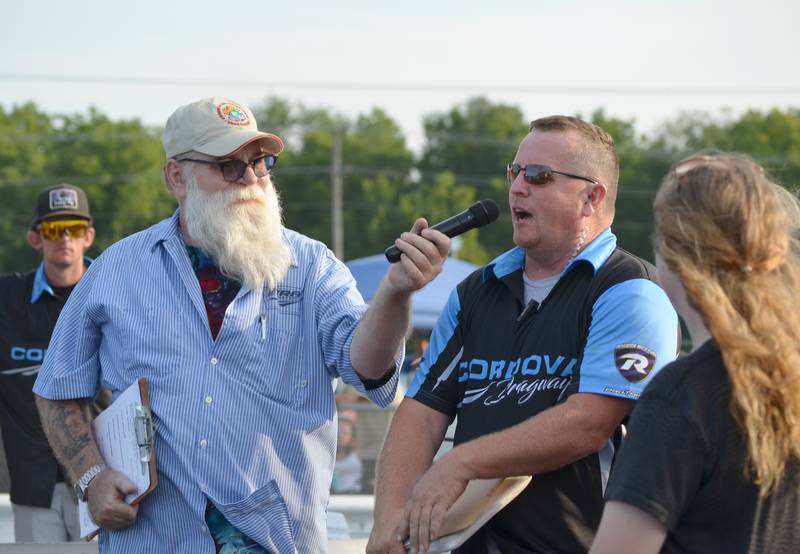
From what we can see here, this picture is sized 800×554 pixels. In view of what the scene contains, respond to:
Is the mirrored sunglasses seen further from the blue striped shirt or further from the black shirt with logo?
the blue striped shirt

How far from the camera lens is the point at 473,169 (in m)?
75.4

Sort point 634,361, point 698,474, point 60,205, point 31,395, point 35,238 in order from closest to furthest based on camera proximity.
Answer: point 698,474
point 634,361
point 31,395
point 60,205
point 35,238

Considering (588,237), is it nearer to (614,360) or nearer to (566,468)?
(614,360)

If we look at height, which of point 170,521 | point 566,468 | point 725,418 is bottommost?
point 170,521

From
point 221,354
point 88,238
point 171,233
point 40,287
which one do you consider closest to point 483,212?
point 221,354

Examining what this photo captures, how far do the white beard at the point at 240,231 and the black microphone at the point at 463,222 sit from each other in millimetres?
623

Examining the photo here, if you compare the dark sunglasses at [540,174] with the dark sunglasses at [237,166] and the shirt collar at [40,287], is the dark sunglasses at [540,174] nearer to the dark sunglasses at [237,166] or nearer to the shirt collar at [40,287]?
the dark sunglasses at [237,166]

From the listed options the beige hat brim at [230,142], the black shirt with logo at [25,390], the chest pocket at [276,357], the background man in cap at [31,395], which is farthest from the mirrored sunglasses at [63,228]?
the chest pocket at [276,357]

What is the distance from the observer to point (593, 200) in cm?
351

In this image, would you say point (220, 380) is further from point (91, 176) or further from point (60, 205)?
point (91, 176)

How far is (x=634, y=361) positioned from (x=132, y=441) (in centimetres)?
158

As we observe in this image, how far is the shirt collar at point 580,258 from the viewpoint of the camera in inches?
132

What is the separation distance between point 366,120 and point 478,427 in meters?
83.6

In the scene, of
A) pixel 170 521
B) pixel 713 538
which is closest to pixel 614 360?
pixel 713 538
